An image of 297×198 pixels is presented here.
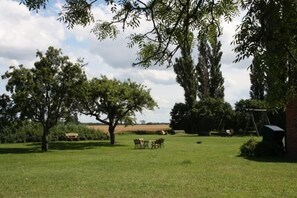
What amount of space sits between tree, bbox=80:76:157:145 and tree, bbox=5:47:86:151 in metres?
4.86

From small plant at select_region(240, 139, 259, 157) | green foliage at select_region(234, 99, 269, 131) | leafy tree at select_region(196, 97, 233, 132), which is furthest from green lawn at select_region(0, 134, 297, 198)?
leafy tree at select_region(196, 97, 233, 132)

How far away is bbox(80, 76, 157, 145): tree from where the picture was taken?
48.4 meters

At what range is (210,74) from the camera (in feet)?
253

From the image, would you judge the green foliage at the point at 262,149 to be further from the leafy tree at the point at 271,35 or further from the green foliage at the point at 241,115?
the green foliage at the point at 241,115

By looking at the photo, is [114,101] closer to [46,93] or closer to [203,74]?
[46,93]

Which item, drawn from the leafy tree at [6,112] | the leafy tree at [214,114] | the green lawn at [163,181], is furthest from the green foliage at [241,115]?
the green lawn at [163,181]

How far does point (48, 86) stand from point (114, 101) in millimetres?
8004

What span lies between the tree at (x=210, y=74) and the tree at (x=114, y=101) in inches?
989

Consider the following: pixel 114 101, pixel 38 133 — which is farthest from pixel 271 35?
pixel 38 133

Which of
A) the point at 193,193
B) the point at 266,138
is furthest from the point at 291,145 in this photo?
the point at 193,193

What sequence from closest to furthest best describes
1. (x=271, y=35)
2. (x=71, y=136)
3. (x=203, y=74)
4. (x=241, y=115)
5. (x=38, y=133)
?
(x=271, y=35)
(x=38, y=133)
(x=71, y=136)
(x=241, y=115)
(x=203, y=74)

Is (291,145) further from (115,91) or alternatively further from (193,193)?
(115,91)

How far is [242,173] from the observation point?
19609 millimetres

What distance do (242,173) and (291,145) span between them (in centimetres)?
1032
